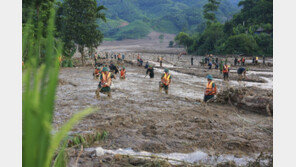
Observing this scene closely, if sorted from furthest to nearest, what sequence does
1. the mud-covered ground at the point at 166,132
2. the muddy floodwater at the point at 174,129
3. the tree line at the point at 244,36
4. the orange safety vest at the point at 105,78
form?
the tree line at the point at 244,36 < the orange safety vest at the point at 105,78 < the muddy floodwater at the point at 174,129 < the mud-covered ground at the point at 166,132

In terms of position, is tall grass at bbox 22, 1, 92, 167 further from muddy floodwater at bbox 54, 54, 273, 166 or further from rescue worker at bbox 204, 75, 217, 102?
rescue worker at bbox 204, 75, 217, 102

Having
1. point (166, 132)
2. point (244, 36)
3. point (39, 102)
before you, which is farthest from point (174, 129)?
point (244, 36)

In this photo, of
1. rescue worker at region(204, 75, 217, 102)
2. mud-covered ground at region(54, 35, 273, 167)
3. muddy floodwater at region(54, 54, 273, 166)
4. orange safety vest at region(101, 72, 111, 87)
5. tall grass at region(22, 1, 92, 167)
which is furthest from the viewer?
orange safety vest at region(101, 72, 111, 87)

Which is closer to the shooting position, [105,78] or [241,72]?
[105,78]

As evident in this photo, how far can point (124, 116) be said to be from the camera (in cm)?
727

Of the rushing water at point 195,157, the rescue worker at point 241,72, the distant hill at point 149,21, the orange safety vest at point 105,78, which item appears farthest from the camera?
the distant hill at point 149,21

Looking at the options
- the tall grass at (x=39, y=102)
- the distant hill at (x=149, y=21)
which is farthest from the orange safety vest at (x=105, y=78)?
the distant hill at (x=149, y=21)

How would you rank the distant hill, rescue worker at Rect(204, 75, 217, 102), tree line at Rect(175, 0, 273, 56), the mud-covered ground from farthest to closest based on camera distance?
the distant hill, tree line at Rect(175, 0, 273, 56), rescue worker at Rect(204, 75, 217, 102), the mud-covered ground

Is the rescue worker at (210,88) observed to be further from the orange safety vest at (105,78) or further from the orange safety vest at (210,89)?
the orange safety vest at (105,78)

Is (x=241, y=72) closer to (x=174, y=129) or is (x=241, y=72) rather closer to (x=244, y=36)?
(x=174, y=129)

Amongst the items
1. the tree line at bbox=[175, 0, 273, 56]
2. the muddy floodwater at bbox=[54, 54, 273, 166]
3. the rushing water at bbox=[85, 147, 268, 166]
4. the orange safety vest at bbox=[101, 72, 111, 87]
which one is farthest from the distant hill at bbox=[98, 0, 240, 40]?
the rushing water at bbox=[85, 147, 268, 166]

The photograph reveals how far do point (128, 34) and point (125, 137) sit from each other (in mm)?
110414

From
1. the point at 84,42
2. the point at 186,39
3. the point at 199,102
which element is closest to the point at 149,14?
the point at 186,39

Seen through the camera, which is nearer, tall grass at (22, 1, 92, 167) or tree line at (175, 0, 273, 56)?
tall grass at (22, 1, 92, 167)
